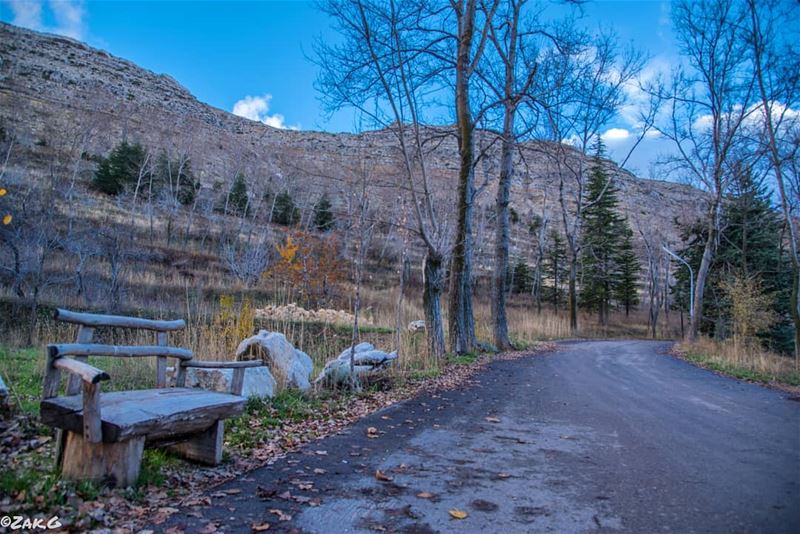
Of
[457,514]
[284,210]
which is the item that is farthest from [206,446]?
[284,210]

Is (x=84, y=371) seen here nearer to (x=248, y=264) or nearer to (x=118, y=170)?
(x=248, y=264)

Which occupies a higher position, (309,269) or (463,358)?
(309,269)

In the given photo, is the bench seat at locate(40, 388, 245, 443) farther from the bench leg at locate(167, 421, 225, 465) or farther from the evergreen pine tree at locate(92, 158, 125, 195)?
the evergreen pine tree at locate(92, 158, 125, 195)

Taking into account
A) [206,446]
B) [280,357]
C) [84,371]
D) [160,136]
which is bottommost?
[206,446]

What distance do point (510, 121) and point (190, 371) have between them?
10.9 m

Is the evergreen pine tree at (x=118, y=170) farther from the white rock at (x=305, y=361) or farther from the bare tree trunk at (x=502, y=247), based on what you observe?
the white rock at (x=305, y=361)

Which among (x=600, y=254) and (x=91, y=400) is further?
(x=600, y=254)

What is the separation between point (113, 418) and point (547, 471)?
2.98m

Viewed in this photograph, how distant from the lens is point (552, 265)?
4138cm

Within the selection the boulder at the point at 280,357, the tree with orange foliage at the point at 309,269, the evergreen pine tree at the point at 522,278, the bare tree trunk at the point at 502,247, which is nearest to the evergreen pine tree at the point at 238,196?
the tree with orange foliage at the point at 309,269

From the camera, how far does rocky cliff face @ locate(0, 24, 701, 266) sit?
3372 centimetres

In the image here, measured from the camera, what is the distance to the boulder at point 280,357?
642 centimetres

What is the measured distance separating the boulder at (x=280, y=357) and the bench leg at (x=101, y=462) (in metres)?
3.34

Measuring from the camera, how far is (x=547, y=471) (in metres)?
3.69
